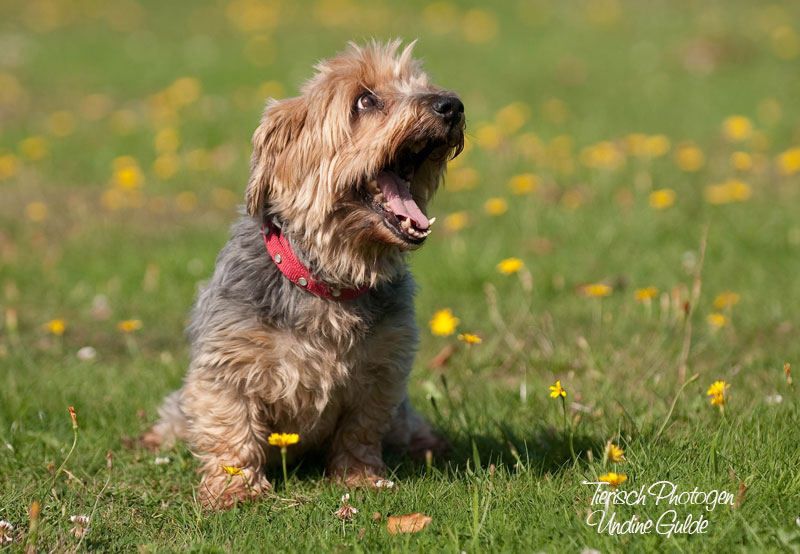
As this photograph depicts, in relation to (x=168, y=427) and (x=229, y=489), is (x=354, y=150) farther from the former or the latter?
(x=168, y=427)

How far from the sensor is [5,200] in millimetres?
8883

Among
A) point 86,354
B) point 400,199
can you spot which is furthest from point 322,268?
point 86,354

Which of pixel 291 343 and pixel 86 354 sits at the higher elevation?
pixel 291 343

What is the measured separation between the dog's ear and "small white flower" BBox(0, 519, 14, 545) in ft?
5.23

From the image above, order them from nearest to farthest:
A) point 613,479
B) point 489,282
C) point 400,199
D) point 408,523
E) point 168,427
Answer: point 613,479 < point 408,523 < point 400,199 < point 168,427 < point 489,282

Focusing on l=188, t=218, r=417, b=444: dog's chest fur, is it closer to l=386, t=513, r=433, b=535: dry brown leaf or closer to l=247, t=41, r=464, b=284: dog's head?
l=247, t=41, r=464, b=284: dog's head

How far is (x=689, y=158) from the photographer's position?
8109 mm

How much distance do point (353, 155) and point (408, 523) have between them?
4.99ft

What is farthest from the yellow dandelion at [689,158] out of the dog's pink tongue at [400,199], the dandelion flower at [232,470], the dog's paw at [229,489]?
the dandelion flower at [232,470]

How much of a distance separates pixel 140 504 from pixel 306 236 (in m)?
1.38

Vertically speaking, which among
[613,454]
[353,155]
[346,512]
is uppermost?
[353,155]

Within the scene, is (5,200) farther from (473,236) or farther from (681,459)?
(681,459)

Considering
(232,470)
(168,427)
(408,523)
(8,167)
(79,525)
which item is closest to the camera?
(408,523)

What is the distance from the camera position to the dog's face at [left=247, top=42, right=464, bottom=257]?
13.0 feet
